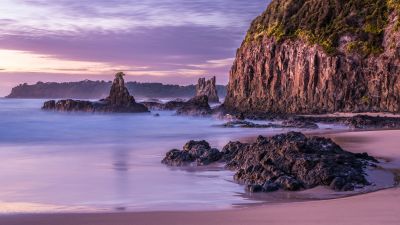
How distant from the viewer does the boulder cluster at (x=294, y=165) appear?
10.0 m

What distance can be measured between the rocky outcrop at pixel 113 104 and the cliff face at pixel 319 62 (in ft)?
A: 36.7

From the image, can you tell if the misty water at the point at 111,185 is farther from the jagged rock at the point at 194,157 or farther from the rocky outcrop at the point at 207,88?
the rocky outcrop at the point at 207,88

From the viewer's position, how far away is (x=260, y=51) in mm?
58844

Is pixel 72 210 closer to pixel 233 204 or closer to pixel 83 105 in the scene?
pixel 233 204

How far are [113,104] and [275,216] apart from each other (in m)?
56.3

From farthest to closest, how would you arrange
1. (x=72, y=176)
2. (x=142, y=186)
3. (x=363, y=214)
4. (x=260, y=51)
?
(x=260, y=51)
(x=72, y=176)
(x=142, y=186)
(x=363, y=214)

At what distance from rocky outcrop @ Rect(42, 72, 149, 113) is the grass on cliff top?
50.7ft

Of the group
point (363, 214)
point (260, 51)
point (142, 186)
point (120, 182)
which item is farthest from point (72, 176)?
point (260, 51)

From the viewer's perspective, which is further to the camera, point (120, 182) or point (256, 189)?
point (120, 182)

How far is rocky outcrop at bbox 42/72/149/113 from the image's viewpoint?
59.9m

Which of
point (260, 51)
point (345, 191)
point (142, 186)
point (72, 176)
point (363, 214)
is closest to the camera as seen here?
point (363, 214)

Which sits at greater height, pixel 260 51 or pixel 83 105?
pixel 260 51

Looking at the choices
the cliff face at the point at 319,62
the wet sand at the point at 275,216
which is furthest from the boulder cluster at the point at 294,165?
the cliff face at the point at 319,62

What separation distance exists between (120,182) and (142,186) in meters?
0.80
